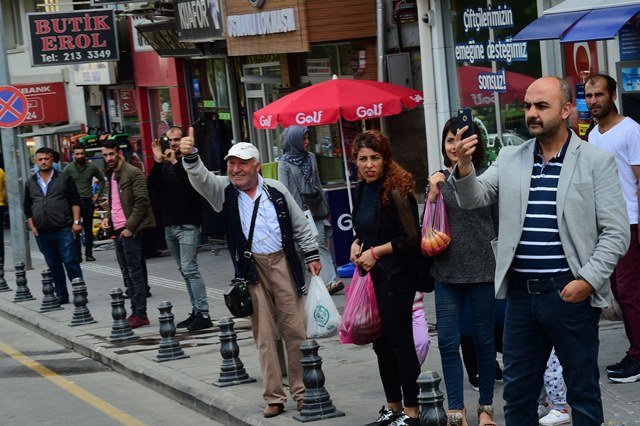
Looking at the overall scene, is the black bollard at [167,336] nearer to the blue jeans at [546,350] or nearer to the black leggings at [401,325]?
the black leggings at [401,325]

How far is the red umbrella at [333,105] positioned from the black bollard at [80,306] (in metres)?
2.82

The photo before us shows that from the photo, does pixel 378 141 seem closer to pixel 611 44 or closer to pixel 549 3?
pixel 611 44

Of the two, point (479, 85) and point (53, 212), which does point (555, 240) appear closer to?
point (479, 85)

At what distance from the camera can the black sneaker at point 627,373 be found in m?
8.52

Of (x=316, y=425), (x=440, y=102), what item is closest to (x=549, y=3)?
(x=440, y=102)

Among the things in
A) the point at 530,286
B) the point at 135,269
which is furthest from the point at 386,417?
the point at 135,269

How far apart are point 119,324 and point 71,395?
85.1 inches

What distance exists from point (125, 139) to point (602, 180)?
19130 mm

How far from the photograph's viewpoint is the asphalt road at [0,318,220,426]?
383 inches

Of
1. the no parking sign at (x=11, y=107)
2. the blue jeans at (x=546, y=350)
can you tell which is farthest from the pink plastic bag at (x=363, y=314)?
the no parking sign at (x=11, y=107)

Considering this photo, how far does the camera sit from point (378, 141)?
25.7ft

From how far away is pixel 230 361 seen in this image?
10062mm

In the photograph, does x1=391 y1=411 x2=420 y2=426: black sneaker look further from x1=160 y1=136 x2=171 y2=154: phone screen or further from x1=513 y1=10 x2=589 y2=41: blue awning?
x1=160 y1=136 x2=171 y2=154: phone screen

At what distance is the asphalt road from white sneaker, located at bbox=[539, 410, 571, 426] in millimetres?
2770
